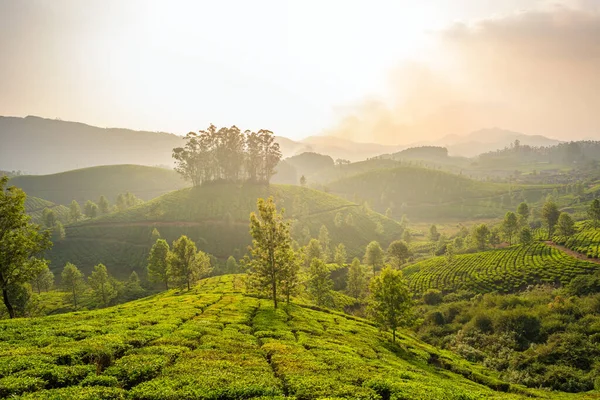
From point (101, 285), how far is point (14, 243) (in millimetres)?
56584

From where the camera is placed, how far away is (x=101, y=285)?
289ft

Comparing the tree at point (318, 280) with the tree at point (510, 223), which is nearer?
the tree at point (318, 280)

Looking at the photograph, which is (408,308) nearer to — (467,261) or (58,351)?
(58,351)

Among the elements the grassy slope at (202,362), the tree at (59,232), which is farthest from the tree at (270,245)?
the tree at (59,232)

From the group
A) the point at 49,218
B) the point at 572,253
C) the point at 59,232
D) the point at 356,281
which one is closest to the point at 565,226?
the point at 572,253

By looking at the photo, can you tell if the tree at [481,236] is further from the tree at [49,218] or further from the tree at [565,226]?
the tree at [49,218]

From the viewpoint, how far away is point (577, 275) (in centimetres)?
7925

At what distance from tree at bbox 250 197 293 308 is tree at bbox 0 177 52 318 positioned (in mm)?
31532

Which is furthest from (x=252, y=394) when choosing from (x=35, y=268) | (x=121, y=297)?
(x=121, y=297)

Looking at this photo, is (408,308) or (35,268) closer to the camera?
(35,268)

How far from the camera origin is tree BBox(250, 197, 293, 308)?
46156 mm

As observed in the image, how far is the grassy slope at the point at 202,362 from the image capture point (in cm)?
1862

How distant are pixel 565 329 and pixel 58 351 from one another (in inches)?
3153

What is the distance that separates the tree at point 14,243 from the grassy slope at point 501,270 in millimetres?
96959
